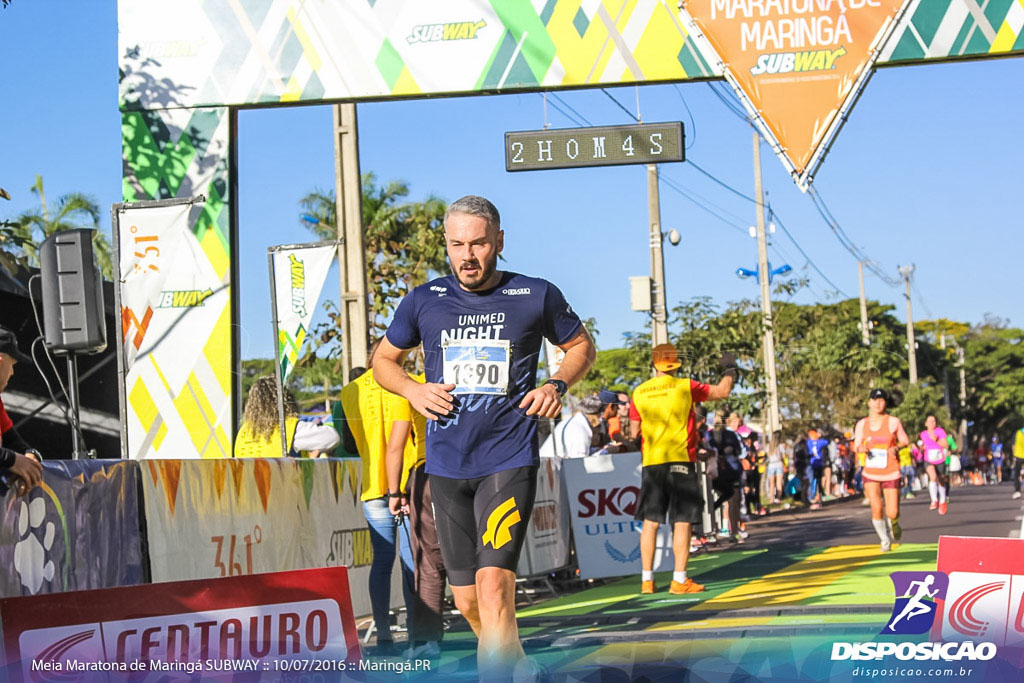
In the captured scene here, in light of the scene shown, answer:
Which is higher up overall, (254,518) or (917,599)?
(254,518)

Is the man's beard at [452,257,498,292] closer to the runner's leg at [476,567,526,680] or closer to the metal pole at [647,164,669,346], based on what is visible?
the runner's leg at [476,567,526,680]

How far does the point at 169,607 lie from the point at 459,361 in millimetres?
1431

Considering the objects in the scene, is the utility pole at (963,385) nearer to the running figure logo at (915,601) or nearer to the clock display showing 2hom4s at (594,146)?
the clock display showing 2hom4s at (594,146)

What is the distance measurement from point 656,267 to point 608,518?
35.7 ft

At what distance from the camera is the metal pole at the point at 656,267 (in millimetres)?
22641

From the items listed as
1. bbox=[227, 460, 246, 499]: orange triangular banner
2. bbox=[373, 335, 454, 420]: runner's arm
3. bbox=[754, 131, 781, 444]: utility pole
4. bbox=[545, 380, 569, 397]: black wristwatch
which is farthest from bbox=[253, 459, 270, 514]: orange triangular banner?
bbox=[754, 131, 781, 444]: utility pole

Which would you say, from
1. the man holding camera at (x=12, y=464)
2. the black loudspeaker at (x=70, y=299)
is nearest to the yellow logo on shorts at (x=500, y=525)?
the man holding camera at (x=12, y=464)

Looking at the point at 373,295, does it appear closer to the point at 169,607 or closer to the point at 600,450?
the point at 600,450

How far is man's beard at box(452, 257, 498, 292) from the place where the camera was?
5.32 meters

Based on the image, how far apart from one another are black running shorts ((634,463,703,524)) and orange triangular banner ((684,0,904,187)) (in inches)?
113

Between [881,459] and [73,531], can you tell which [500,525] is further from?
[881,459]

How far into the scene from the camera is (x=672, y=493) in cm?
1096

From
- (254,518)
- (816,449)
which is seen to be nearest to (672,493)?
(254,518)

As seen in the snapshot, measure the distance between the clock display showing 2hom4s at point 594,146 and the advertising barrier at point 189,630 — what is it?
6.92 meters
